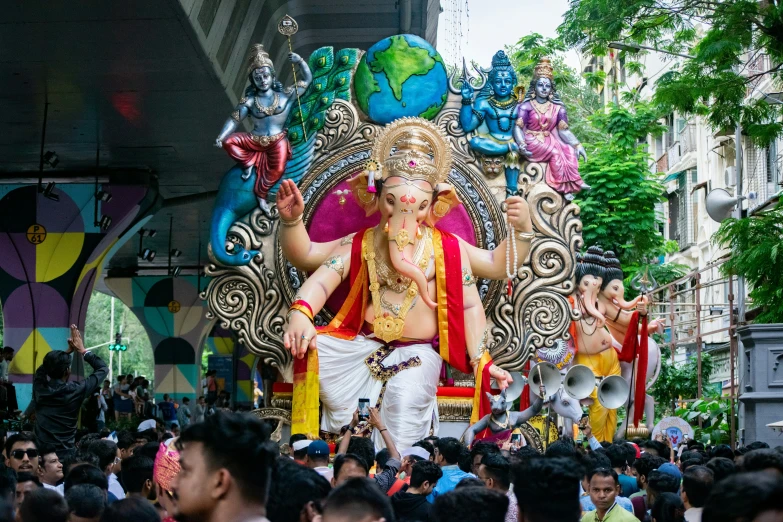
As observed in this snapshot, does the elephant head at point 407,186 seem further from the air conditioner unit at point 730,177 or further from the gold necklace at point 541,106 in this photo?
the air conditioner unit at point 730,177

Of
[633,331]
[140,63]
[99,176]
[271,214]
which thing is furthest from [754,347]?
[99,176]

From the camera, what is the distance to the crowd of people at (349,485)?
3930mm

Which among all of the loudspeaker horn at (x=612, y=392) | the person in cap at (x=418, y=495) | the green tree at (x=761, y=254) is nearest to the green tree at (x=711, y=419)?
the green tree at (x=761, y=254)

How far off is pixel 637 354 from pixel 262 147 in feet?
16.7

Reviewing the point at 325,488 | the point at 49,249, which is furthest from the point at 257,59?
the point at 325,488

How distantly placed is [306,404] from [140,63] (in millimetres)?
4448

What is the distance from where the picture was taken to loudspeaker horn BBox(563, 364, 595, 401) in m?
13.0

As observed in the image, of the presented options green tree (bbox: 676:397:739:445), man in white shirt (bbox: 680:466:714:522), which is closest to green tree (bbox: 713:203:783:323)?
green tree (bbox: 676:397:739:445)

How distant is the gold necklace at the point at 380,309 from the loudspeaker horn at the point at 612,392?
2.65 meters

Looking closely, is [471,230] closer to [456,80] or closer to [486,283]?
[486,283]

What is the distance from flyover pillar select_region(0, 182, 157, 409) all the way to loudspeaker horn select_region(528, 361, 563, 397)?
28.2ft

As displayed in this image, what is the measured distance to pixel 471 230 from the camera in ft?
44.7

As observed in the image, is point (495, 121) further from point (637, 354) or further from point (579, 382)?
point (637, 354)

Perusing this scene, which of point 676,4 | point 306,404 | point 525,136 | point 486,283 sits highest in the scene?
point 676,4
